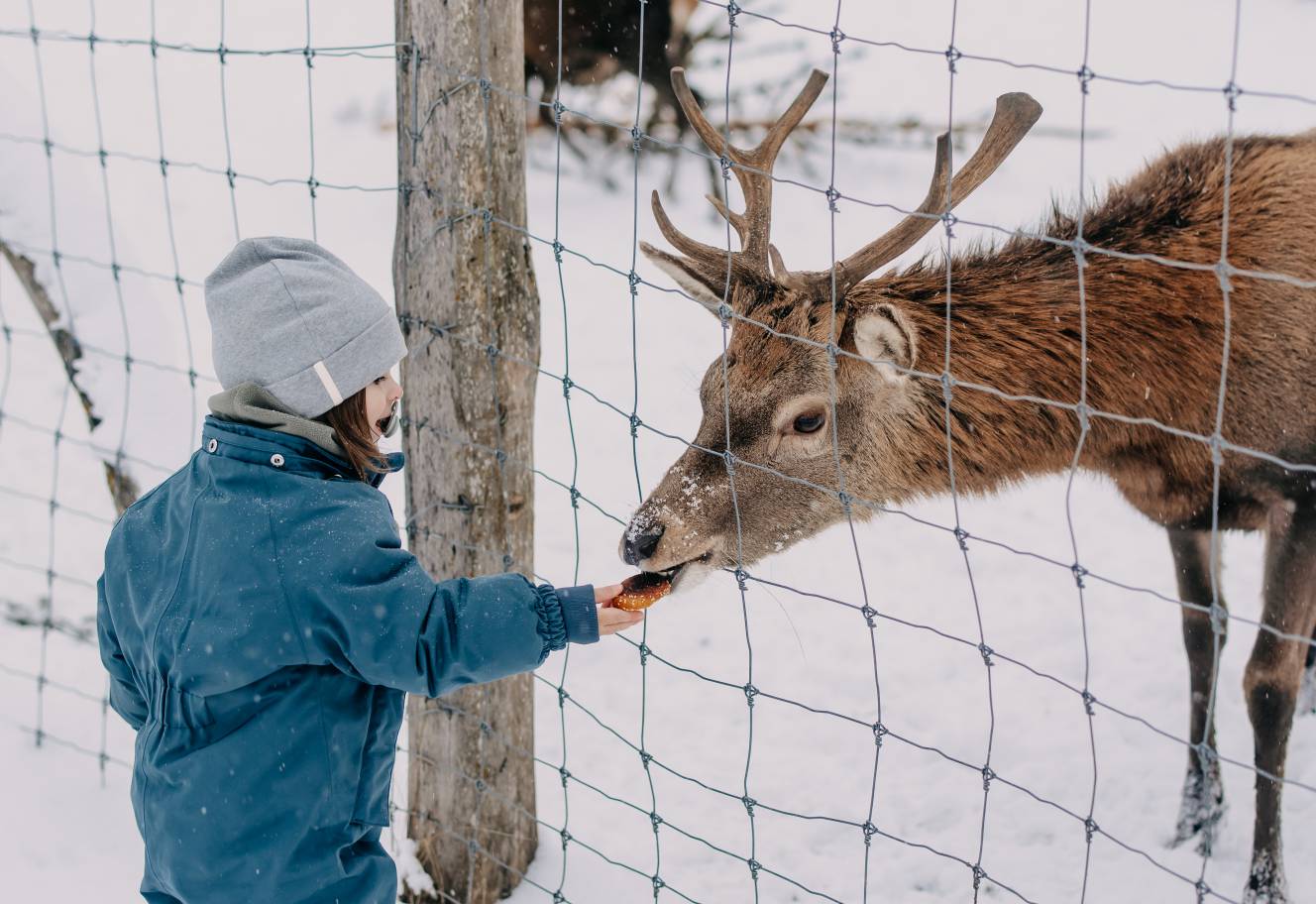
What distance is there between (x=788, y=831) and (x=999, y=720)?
1006 mm

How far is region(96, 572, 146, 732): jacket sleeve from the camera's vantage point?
2.58 meters

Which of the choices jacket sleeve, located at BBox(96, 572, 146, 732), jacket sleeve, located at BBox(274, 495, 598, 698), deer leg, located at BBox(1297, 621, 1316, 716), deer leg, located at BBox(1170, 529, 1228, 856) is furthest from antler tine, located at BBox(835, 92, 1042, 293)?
deer leg, located at BBox(1297, 621, 1316, 716)

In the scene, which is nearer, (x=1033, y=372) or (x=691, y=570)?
(x=691, y=570)

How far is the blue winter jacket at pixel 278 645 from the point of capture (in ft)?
7.34

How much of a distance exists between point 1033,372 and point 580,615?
1.60 m

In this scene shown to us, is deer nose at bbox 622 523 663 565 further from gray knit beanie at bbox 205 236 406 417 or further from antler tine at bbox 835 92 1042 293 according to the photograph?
gray knit beanie at bbox 205 236 406 417

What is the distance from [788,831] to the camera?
3867 mm

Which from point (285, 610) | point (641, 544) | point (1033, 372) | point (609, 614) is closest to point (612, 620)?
point (609, 614)

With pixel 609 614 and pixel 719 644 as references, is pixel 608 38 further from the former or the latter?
pixel 609 614

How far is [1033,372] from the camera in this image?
133 inches

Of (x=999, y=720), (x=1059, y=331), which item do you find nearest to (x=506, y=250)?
(x=1059, y=331)

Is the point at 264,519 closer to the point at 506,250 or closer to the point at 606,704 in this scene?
the point at 506,250

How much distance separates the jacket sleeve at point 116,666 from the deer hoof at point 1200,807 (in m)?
3.00

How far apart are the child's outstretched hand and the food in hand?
0.04ft
